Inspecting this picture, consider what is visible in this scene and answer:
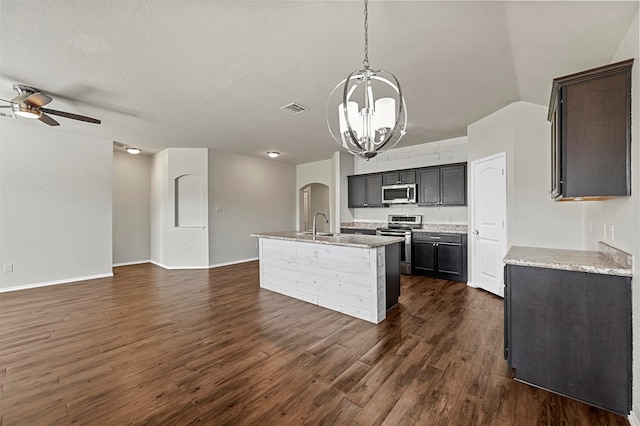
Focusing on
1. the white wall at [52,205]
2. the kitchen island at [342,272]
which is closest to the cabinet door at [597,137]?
the kitchen island at [342,272]

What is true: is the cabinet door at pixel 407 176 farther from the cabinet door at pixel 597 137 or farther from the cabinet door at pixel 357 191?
the cabinet door at pixel 597 137

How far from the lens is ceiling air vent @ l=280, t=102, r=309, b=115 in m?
3.73

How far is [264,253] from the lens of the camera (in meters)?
4.52

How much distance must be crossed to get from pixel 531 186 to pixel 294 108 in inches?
128

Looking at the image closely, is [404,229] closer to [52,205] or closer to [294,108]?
[294,108]

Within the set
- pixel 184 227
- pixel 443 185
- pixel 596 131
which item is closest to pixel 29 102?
pixel 184 227

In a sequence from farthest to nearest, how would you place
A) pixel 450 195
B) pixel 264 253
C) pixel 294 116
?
pixel 450 195 < pixel 264 253 < pixel 294 116

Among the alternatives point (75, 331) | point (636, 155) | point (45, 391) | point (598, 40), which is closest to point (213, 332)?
point (45, 391)

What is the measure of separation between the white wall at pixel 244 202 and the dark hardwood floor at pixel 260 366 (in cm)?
282

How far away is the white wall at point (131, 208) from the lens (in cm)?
663

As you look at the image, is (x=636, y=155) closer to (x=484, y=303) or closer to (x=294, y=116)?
(x=484, y=303)

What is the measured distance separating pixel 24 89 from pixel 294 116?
309 cm

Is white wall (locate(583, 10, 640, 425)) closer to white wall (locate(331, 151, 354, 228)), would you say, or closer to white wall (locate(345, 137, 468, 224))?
white wall (locate(345, 137, 468, 224))

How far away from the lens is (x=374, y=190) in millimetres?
6344
